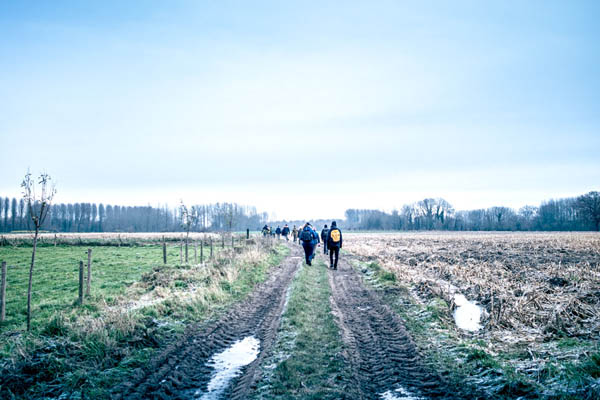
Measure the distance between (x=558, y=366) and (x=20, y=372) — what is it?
8.16 meters

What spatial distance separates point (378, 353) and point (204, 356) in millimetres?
3225

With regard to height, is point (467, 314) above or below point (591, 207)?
below

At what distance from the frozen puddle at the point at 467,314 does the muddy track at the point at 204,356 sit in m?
4.35

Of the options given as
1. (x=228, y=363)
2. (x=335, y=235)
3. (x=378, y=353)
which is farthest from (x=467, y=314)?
(x=335, y=235)

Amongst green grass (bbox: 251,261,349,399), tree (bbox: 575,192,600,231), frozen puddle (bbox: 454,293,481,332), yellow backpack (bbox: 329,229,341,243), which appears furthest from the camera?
tree (bbox: 575,192,600,231)

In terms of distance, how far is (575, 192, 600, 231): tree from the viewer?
279 ft

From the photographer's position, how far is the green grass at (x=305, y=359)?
4629mm

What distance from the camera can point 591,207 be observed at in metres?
86.3

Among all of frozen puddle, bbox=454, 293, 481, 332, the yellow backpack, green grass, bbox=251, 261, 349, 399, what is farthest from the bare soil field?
the yellow backpack

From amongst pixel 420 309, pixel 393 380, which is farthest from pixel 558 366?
pixel 420 309

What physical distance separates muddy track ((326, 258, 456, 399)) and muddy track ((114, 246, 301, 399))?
162 cm

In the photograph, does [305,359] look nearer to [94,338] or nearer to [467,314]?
[94,338]

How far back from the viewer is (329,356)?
5914mm

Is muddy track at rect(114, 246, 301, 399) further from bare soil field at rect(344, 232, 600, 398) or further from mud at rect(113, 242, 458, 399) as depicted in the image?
bare soil field at rect(344, 232, 600, 398)
